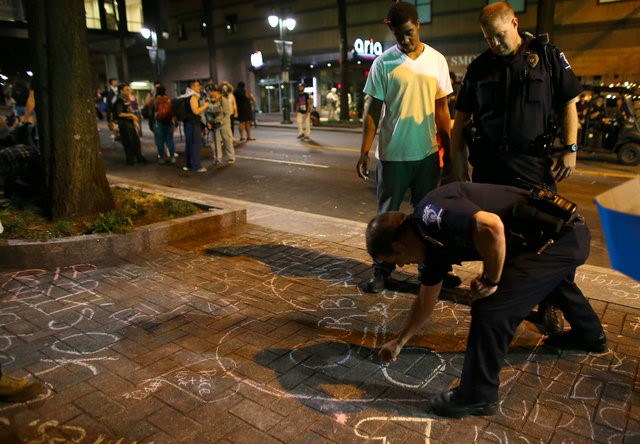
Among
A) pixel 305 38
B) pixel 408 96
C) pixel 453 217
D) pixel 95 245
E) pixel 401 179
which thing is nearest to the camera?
pixel 453 217

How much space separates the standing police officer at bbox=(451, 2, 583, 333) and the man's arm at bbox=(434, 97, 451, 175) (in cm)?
71

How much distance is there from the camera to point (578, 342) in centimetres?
309

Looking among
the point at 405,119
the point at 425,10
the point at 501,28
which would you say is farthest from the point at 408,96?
the point at 425,10

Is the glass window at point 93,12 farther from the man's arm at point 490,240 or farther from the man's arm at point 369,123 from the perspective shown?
the man's arm at point 490,240

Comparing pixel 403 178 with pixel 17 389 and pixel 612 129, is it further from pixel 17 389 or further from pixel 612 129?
pixel 612 129

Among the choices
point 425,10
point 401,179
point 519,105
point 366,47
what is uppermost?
point 425,10

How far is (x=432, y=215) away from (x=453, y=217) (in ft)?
0.37

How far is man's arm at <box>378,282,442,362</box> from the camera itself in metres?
2.58

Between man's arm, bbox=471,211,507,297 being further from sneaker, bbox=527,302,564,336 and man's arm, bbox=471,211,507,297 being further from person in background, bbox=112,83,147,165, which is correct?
person in background, bbox=112,83,147,165

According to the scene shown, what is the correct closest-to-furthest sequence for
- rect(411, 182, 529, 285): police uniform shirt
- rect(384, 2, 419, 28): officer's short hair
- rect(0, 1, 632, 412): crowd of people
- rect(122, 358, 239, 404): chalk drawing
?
rect(411, 182, 529, 285): police uniform shirt < rect(0, 1, 632, 412): crowd of people < rect(122, 358, 239, 404): chalk drawing < rect(384, 2, 419, 28): officer's short hair

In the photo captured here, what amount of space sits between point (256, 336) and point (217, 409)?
2.58ft

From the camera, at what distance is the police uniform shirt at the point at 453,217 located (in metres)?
2.21

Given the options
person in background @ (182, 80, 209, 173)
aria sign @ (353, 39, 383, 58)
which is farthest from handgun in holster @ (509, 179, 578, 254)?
aria sign @ (353, 39, 383, 58)

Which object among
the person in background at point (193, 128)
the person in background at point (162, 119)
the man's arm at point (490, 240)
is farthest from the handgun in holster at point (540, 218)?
the person in background at point (162, 119)
